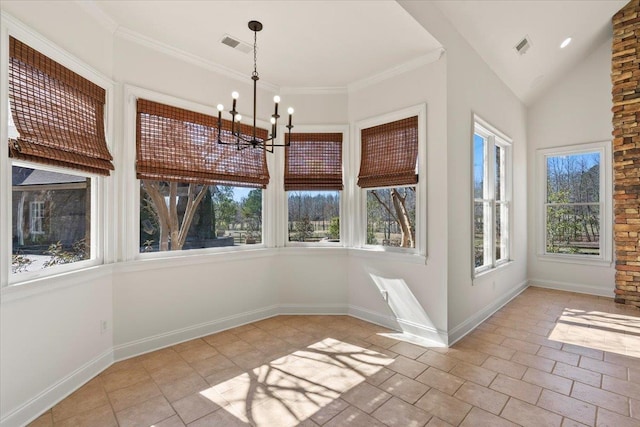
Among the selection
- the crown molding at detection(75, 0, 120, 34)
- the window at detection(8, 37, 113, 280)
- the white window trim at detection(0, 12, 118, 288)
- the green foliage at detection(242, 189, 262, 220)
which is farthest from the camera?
the green foliage at detection(242, 189, 262, 220)

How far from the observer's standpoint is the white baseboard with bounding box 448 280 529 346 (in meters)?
3.38

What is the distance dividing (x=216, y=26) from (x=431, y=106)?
224cm

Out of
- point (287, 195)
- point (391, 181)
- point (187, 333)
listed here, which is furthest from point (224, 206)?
point (391, 181)

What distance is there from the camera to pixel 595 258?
520 cm

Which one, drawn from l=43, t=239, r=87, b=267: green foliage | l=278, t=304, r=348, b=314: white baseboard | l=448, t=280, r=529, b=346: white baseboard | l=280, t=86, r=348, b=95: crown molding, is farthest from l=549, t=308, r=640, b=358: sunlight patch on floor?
l=43, t=239, r=87, b=267: green foliage

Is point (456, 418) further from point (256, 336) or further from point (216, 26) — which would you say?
point (216, 26)

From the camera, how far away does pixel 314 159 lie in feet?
13.8

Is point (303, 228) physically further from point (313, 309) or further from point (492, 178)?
point (492, 178)

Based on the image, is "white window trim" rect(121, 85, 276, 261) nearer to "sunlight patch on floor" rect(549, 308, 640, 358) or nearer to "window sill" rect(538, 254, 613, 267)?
"sunlight patch on floor" rect(549, 308, 640, 358)

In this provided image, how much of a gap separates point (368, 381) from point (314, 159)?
269 cm

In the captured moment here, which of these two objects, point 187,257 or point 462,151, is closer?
point 187,257

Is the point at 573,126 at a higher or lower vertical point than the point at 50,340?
higher

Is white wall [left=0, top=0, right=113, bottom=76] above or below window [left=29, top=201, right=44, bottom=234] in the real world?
above

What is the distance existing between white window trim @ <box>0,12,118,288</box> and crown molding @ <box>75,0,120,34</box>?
43 cm
